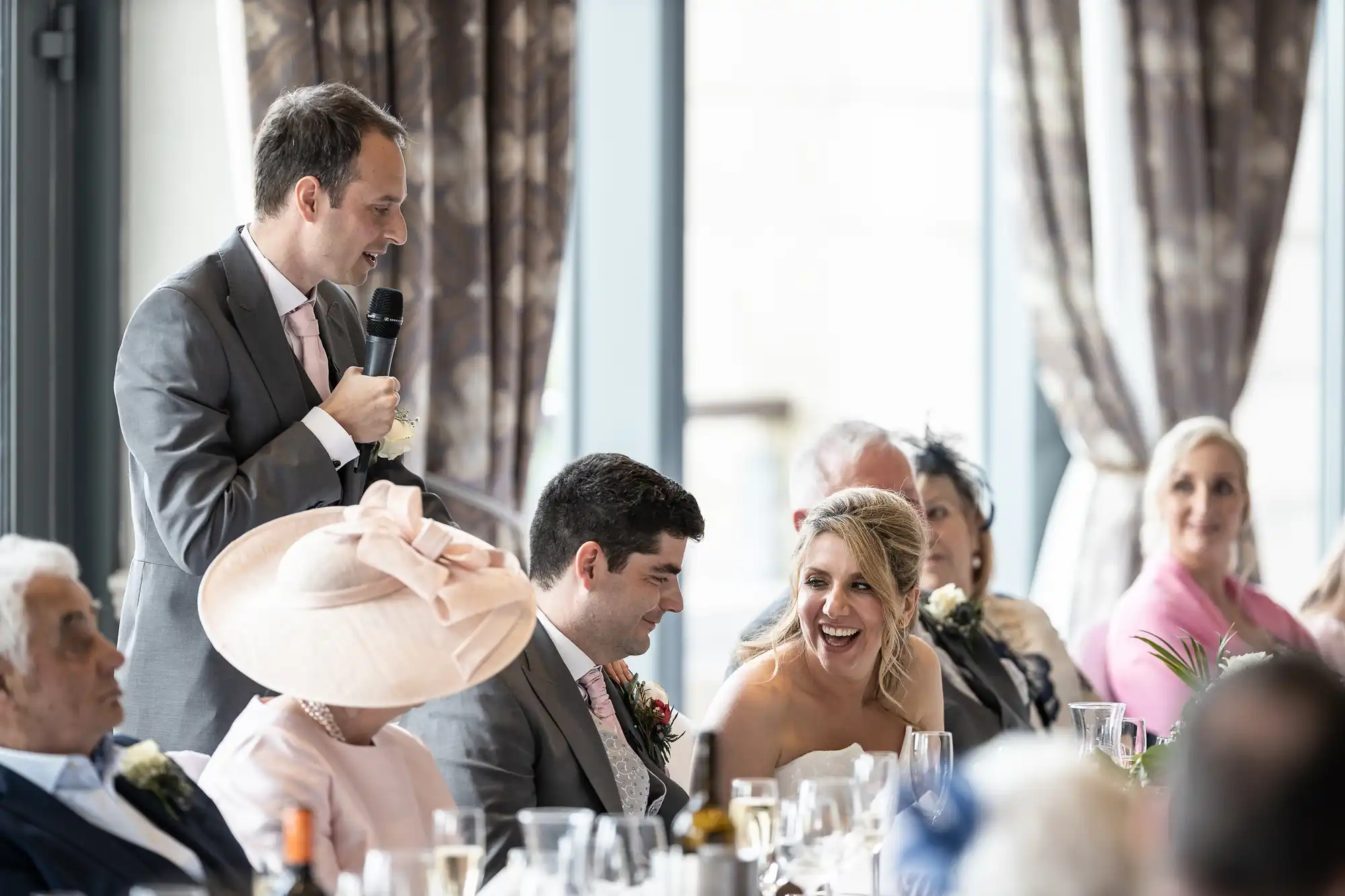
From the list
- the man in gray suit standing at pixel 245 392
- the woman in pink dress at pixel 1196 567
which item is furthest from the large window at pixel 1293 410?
the man in gray suit standing at pixel 245 392

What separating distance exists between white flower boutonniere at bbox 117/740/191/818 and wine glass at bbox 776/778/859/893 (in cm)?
72

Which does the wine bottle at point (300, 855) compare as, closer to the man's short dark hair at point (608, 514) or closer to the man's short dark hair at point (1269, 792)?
the man's short dark hair at point (1269, 792)

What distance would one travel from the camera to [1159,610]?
439 cm

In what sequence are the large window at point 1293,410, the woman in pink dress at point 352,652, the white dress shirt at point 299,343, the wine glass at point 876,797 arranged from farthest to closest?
the large window at point 1293,410
the white dress shirt at point 299,343
the woman in pink dress at point 352,652
the wine glass at point 876,797

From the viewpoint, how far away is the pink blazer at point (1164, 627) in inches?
163

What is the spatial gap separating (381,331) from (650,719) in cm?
81

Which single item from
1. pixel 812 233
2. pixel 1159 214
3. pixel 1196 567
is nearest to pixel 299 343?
pixel 1196 567

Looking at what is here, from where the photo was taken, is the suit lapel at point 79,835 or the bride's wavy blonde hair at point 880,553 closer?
the suit lapel at point 79,835

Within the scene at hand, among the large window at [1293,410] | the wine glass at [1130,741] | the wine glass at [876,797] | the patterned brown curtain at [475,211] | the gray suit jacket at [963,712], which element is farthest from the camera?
the large window at [1293,410]

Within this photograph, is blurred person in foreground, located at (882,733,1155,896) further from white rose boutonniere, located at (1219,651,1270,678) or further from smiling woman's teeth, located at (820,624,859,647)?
smiling woman's teeth, located at (820,624,859,647)

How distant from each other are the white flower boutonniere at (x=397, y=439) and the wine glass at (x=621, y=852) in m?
1.27

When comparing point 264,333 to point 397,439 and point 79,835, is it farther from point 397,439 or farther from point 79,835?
point 79,835

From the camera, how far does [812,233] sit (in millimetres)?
7312

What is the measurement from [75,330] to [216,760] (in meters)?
2.46
